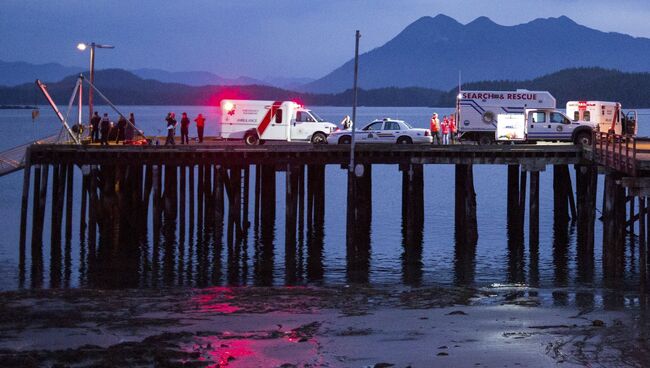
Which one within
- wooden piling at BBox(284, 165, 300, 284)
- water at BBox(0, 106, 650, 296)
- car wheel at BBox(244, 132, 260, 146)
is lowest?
water at BBox(0, 106, 650, 296)

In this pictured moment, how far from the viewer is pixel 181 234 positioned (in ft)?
140

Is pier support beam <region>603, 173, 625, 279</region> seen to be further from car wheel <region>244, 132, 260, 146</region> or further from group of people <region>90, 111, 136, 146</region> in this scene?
group of people <region>90, 111, 136, 146</region>

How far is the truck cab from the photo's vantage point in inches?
1757

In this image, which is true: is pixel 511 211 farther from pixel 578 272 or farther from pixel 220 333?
pixel 220 333

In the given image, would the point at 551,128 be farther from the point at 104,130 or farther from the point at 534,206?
the point at 104,130

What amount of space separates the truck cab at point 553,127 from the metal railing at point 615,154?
628 centimetres

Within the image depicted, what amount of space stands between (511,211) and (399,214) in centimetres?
1466

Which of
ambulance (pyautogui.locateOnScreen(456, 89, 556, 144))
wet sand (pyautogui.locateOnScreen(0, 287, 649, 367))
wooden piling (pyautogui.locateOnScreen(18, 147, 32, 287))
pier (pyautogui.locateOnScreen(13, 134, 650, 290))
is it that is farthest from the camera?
ambulance (pyautogui.locateOnScreen(456, 89, 556, 144))

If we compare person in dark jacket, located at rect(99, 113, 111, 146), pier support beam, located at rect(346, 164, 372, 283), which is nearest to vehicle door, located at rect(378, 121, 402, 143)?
pier support beam, located at rect(346, 164, 372, 283)

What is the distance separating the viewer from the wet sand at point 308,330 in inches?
826

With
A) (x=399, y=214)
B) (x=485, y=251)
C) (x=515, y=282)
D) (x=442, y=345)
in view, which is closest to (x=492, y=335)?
(x=442, y=345)

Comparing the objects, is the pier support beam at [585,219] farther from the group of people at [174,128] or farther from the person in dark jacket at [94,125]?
the person in dark jacket at [94,125]

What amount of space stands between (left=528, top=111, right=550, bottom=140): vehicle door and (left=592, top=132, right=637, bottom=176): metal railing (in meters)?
6.86

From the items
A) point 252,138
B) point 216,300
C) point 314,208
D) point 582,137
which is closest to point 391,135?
point 314,208
